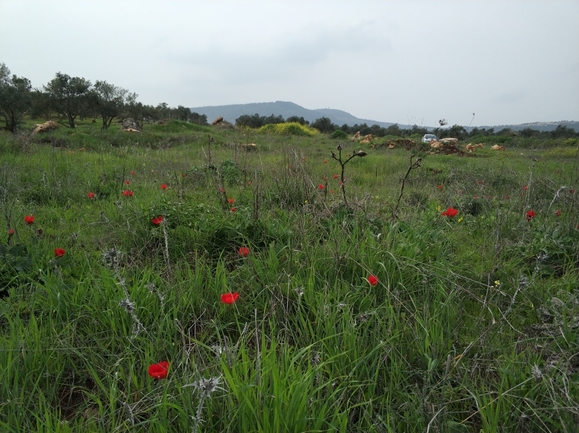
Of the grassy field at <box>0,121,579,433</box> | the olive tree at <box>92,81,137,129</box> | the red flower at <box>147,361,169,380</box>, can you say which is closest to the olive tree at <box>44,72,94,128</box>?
the olive tree at <box>92,81,137,129</box>

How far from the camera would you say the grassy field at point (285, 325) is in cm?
131

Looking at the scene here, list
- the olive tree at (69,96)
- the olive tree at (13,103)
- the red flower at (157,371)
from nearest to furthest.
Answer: the red flower at (157,371) → the olive tree at (13,103) → the olive tree at (69,96)

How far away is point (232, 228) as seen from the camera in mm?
2789

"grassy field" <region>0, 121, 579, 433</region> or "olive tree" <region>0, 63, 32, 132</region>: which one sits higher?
"olive tree" <region>0, 63, 32, 132</region>

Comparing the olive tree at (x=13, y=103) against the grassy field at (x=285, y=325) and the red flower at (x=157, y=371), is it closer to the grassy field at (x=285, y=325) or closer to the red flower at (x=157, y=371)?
the grassy field at (x=285, y=325)

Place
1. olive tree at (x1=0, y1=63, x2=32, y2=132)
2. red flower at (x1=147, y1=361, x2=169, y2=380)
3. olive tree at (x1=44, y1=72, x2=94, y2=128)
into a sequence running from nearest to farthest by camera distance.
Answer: red flower at (x1=147, y1=361, x2=169, y2=380) → olive tree at (x1=0, y1=63, x2=32, y2=132) → olive tree at (x1=44, y1=72, x2=94, y2=128)

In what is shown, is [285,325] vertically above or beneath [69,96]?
beneath

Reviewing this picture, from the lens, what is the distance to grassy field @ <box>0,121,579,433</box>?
131 cm

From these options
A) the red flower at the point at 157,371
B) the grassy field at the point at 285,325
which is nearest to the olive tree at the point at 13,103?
the grassy field at the point at 285,325

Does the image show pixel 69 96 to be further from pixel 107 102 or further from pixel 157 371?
pixel 157 371

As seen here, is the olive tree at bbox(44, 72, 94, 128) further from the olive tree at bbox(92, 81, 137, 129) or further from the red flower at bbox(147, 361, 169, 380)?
the red flower at bbox(147, 361, 169, 380)

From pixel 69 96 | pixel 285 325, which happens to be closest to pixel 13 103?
pixel 69 96

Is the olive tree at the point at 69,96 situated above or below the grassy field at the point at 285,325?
above

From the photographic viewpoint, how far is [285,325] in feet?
5.46
